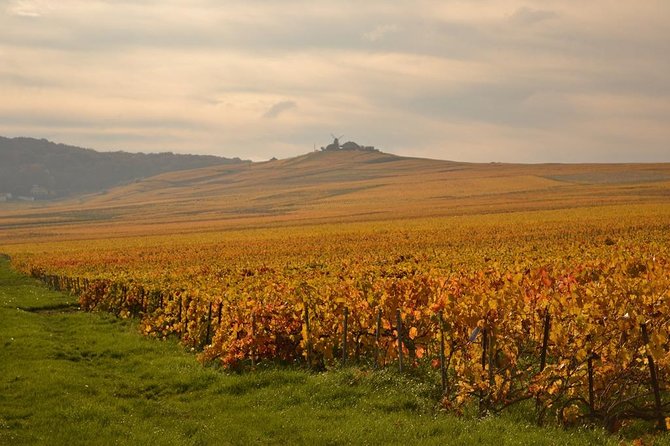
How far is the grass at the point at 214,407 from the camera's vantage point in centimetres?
1138

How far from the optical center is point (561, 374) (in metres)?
11.1

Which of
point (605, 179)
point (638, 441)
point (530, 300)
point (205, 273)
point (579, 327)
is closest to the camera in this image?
point (638, 441)

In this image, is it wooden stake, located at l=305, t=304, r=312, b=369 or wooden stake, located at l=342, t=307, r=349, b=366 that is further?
wooden stake, located at l=305, t=304, r=312, b=369

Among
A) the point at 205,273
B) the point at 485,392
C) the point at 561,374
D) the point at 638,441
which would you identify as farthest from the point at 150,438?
the point at 205,273

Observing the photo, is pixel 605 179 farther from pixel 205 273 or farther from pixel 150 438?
pixel 150 438

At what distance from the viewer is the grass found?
11375 mm

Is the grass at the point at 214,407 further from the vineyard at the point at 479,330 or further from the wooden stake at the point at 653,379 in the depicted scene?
the vineyard at the point at 479,330

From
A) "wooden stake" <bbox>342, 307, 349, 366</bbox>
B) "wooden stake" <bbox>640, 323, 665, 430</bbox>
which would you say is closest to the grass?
"wooden stake" <bbox>640, 323, 665, 430</bbox>

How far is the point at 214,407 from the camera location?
13789 millimetres

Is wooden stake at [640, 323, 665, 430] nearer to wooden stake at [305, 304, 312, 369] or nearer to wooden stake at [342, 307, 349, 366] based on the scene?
wooden stake at [342, 307, 349, 366]

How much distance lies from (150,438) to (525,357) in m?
7.85

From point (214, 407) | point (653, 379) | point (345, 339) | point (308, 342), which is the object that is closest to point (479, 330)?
point (653, 379)

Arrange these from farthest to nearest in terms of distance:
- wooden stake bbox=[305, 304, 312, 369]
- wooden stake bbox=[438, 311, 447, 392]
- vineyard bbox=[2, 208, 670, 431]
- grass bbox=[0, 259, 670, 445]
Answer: wooden stake bbox=[305, 304, 312, 369]
wooden stake bbox=[438, 311, 447, 392]
grass bbox=[0, 259, 670, 445]
vineyard bbox=[2, 208, 670, 431]

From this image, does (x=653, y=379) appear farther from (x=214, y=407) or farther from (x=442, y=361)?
(x=214, y=407)
